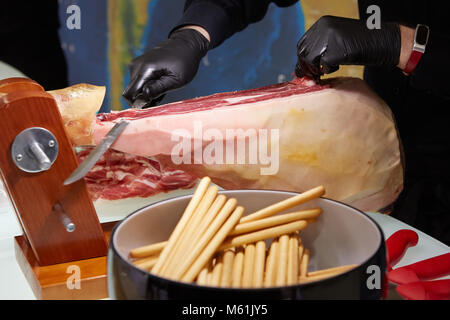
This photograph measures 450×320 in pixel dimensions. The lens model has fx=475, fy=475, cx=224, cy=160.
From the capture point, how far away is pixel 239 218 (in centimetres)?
68

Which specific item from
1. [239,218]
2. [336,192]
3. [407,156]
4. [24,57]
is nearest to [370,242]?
[239,218]

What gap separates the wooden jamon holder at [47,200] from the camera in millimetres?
863

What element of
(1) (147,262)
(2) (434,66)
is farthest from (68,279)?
(2) (434,66)

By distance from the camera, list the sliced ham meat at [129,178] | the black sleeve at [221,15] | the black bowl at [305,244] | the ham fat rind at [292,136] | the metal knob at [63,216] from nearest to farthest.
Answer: the black bowl at [305,244], the metal knob at [63,216], the ham fat rind at [292,136], the sliced ham meat at [129,178], the black sleeve at [221,15]

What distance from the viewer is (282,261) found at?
24.1 inches

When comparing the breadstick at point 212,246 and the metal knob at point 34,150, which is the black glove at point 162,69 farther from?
the breadstick at point 212,246

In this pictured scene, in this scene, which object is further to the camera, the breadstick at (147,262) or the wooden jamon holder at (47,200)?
the wooden jamon holder at (47,200)

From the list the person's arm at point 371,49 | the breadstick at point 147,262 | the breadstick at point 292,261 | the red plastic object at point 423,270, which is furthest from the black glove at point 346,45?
the breadstick at point 147,262

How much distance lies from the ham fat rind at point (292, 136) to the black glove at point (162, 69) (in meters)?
0.26

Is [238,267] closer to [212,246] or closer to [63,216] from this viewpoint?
[212,246]

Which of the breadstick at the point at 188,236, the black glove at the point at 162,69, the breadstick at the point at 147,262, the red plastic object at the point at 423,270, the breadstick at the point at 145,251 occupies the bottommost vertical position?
the red plastic object at the point at 423,270

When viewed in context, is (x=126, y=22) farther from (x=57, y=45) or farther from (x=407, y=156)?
(x=407, y=156)

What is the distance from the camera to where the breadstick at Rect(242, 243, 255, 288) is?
59 centimetres

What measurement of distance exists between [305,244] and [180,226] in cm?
23
